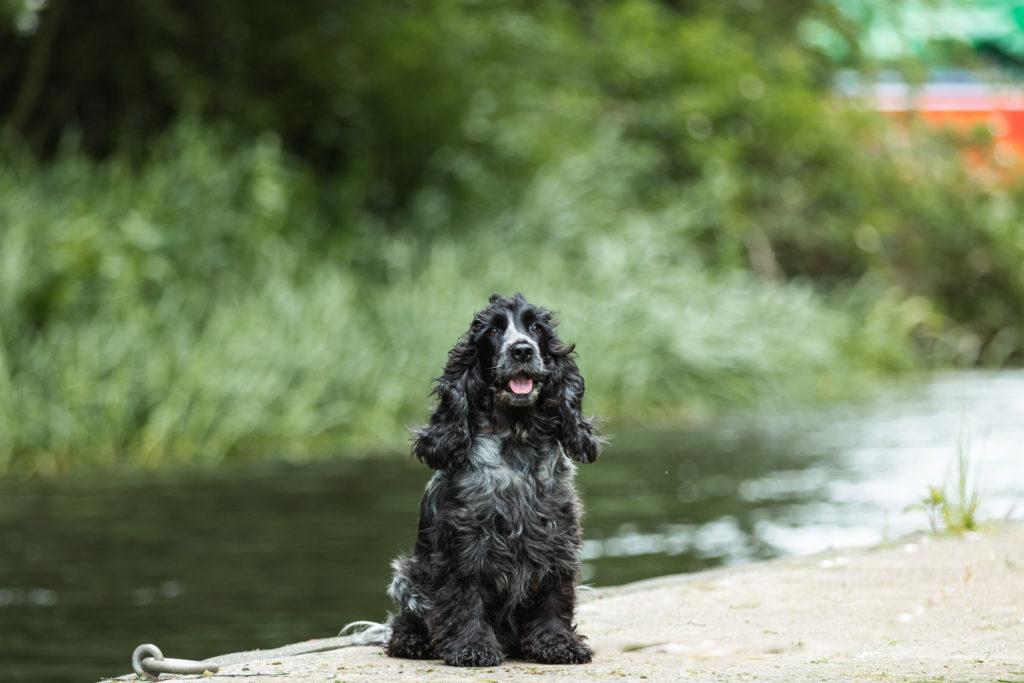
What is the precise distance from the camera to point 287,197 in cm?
2025

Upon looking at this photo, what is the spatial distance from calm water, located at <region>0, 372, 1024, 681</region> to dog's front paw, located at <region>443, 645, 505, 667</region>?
237cm

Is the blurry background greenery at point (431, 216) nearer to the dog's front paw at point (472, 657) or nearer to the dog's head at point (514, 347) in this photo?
the dog's head at point (514, 347)

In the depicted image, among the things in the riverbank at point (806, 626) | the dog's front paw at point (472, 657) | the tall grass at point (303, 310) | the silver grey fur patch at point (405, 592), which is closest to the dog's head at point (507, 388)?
the silver grey fur patch at point (405, 592)

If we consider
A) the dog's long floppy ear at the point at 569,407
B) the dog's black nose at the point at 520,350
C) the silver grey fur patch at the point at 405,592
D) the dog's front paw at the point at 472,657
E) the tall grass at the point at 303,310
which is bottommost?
the dog's front paw at the point at 472,657

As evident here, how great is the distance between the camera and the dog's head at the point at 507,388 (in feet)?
18.4

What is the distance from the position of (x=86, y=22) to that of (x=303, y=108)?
10.3ft

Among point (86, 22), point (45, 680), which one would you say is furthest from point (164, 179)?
point (45, 680)

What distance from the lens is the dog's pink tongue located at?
5586 mm

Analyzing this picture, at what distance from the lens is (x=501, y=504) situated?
5.58m

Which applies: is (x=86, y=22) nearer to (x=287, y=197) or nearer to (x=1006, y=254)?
(x=287, y=197)

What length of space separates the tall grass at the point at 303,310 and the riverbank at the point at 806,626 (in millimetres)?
8393

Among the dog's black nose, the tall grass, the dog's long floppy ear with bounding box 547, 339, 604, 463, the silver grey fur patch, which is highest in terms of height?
the tall grass

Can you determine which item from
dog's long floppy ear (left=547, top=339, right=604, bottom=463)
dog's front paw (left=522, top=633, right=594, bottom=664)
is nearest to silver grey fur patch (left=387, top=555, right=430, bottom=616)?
dog's front paw (left=522, top=633, right=594, bottom=664)

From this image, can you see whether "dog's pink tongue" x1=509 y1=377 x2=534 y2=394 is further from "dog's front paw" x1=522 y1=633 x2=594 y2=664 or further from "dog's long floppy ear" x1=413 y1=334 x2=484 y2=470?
"dog's front paw" x1=522 y1=633 x2=594 y2=664
